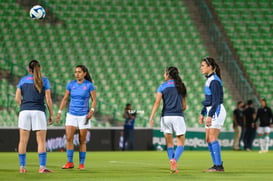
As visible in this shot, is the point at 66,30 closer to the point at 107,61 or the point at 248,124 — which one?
the point at 107,61

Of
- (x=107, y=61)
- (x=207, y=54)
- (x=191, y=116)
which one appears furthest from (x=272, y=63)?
(x=107, y=61)

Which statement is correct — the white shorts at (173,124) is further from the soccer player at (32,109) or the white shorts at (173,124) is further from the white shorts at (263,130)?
the white shorts at (263,130)

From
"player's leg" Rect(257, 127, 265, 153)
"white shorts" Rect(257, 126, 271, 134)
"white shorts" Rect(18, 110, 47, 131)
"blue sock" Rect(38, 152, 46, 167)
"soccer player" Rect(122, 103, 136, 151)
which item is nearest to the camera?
"white shorts" Rect(18, 110, 47, 131)

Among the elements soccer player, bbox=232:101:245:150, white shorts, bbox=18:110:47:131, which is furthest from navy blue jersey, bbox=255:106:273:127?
white shorts, bbox=18:110:47:131

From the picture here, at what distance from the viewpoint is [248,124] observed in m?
30.6

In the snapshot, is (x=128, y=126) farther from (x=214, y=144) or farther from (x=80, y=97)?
(x=214, y=144)

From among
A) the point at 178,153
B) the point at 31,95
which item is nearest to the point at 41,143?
the point at 31,95

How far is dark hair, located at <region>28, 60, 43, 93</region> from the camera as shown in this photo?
12898 millimetres

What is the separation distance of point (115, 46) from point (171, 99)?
799 inches

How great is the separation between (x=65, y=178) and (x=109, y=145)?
17.0m

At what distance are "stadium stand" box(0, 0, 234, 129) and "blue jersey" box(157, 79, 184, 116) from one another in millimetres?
16134

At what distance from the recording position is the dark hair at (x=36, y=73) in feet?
42.3

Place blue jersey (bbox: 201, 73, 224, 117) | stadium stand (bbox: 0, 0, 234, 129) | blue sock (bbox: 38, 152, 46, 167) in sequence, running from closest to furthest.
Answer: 1. blue sock (bbox: 38, 152, 46, 167)
2. blue jersey (bbox: 201, 73, 224, 117)
3. stadium stand (bbox: 0, 0, 234, 129)

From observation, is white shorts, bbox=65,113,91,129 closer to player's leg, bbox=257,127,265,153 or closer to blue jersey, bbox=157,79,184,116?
blue jersey, bbox=157,79,184,116
